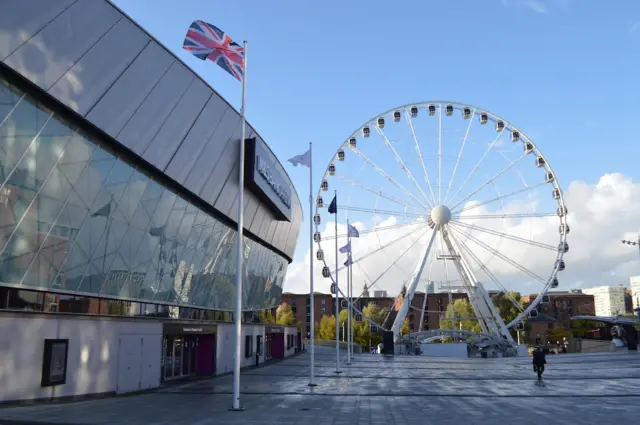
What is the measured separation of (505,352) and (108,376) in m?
43.0

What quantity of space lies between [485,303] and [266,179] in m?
30.4

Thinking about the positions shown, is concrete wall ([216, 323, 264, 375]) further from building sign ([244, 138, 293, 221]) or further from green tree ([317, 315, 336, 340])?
green tree ([317, 315, 336, 340])

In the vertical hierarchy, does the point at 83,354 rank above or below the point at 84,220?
below

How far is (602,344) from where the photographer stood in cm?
6378

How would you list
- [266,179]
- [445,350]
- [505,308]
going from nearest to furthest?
[266,179], [445,350], [505,308]

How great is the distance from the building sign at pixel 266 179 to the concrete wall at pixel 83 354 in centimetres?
1035

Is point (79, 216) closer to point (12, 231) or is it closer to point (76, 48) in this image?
point (12, 231)

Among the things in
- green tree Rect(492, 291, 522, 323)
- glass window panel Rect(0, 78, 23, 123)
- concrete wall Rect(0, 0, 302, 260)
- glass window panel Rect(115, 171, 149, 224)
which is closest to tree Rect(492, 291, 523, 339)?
green tree Rect(492, 291, 522, 323)

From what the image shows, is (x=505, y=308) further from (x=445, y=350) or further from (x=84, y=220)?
(x=84, y=220)

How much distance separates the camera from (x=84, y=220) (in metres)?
18.6

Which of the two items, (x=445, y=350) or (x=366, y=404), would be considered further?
(x=445, y=350)

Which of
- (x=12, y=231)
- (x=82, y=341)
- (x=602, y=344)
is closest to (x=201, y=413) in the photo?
(x=82, y=341)

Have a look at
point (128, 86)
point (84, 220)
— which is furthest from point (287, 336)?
point (128, 86)

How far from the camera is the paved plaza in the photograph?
46.1 ft
